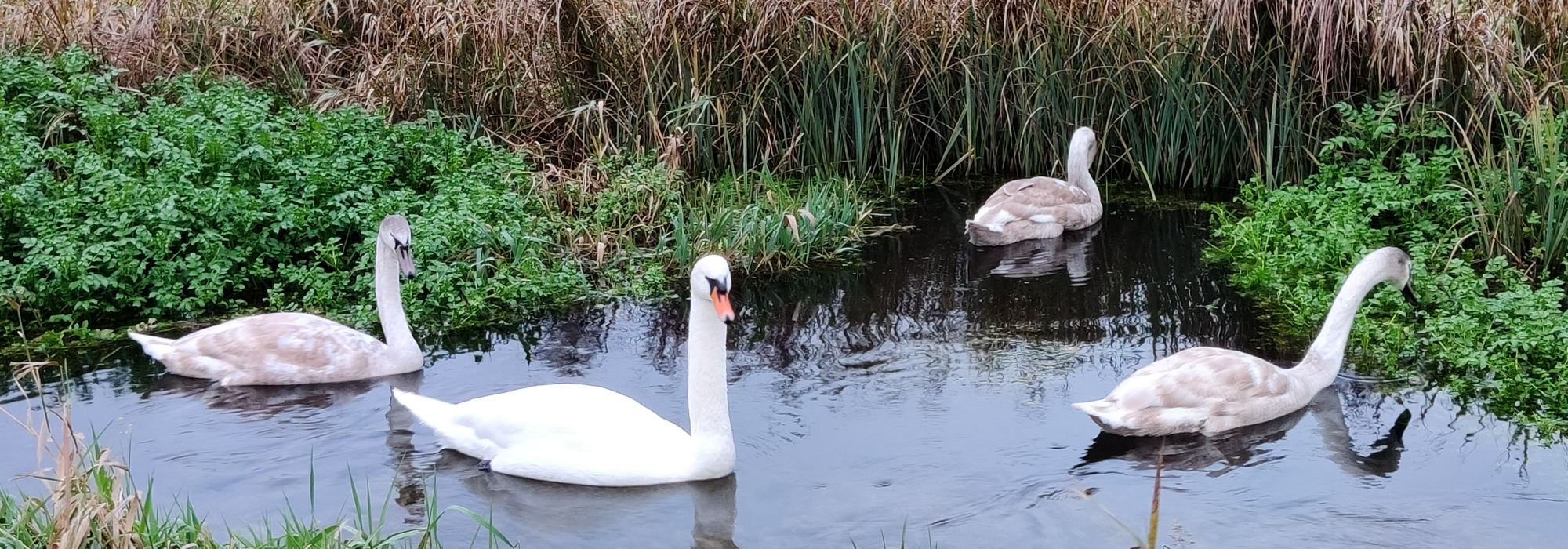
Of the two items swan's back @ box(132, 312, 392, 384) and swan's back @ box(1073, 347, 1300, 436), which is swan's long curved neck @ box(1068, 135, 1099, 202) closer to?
swan's back @ box(1073, 347, 1300, 436)

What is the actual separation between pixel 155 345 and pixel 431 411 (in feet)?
6.00

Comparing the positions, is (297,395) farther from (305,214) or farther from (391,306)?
(305,214)

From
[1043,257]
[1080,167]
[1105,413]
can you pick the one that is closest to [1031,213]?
[1043,257]

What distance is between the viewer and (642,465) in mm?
5246

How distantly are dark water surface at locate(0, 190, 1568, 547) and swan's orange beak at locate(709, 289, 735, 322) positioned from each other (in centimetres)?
72

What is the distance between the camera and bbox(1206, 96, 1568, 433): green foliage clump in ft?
20.7

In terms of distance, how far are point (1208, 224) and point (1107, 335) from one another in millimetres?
2630

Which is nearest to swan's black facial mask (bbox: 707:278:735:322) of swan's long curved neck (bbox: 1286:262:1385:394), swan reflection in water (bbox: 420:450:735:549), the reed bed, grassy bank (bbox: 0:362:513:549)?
swan reflection in water (bbox: 420:450:735:549)

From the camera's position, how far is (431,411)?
18.5 feet

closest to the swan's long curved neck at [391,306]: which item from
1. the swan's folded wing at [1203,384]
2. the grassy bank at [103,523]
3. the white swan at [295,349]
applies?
the white swan at [295,349]

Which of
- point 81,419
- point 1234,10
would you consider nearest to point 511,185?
point 81,419

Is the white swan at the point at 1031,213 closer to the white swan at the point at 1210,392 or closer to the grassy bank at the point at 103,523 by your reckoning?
the white swan at the point at 1210,392

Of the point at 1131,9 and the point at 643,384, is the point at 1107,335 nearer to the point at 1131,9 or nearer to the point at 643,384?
the point at 643,384

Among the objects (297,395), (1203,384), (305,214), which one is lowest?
(297,395)
